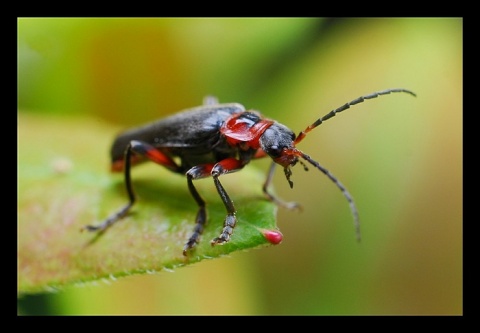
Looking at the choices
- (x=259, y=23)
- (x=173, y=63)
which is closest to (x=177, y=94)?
(x=173, y=63)

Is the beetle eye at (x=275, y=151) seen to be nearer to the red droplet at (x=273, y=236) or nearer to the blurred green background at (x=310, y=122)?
the red droplet at (x=273, y=236)

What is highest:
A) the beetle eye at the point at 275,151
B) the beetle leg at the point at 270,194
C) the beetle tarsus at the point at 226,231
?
the beetle eye at the point at 275,151

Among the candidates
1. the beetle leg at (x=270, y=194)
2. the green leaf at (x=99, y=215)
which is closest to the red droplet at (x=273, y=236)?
the green leaf at (x=99, y=215)

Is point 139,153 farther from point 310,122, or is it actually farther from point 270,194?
point 310,122

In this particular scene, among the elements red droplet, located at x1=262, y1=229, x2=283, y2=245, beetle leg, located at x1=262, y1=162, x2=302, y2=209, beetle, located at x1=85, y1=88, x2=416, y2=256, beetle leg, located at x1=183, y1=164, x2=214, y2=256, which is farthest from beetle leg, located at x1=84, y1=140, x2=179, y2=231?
red droplet, located at x1=262, y1=229, x2=283, y2=245

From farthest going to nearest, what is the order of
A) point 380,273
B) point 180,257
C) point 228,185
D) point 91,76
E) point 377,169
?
point 91,76 → point 377,169 → point 380,273 → point 228,185 → point 180,257

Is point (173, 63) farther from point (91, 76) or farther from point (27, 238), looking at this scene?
point (27, 238)
